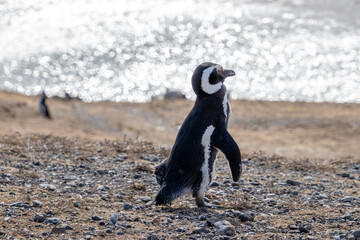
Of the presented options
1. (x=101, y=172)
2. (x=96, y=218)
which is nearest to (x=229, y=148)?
(x=96, y=218)

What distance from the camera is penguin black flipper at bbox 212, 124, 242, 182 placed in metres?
7.02

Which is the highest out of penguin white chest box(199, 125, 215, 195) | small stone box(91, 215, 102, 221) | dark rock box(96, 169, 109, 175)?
penguin white chest box(199, 125, 215, 195)

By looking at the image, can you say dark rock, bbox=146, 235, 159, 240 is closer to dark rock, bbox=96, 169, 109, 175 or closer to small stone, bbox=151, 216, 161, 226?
small stone, bbox=151, 216, 161, 226

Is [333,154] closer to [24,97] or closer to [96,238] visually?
[96,238]

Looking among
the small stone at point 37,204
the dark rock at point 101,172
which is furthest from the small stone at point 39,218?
the dark rock at point 101,172

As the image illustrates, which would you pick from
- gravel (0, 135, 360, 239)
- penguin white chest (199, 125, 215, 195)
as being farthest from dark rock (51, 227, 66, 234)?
penguin white chest (199, 125, 215, 195)

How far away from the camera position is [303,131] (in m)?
18.6

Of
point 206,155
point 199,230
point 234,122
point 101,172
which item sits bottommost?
point 234,122

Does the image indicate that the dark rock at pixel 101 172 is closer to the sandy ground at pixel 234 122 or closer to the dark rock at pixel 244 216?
the dark rock at pixel 244 216

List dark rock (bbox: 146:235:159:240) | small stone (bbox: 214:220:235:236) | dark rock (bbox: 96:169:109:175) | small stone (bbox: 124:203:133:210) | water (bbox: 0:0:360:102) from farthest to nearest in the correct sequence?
water (bbox: 0:0:360:102) < dark rock (bbox: 96:169:109:175) < small stone (bbox: 124:203:133:210) < small stone (bbox: 214:220:235:236) < dark rock (bbox: 146:235:159:240)

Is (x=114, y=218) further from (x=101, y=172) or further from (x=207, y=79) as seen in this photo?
(x=101, y=172)

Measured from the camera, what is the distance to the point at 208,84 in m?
7.14

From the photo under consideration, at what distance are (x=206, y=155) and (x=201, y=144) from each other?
14cm

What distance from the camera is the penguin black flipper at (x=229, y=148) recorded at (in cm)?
702
